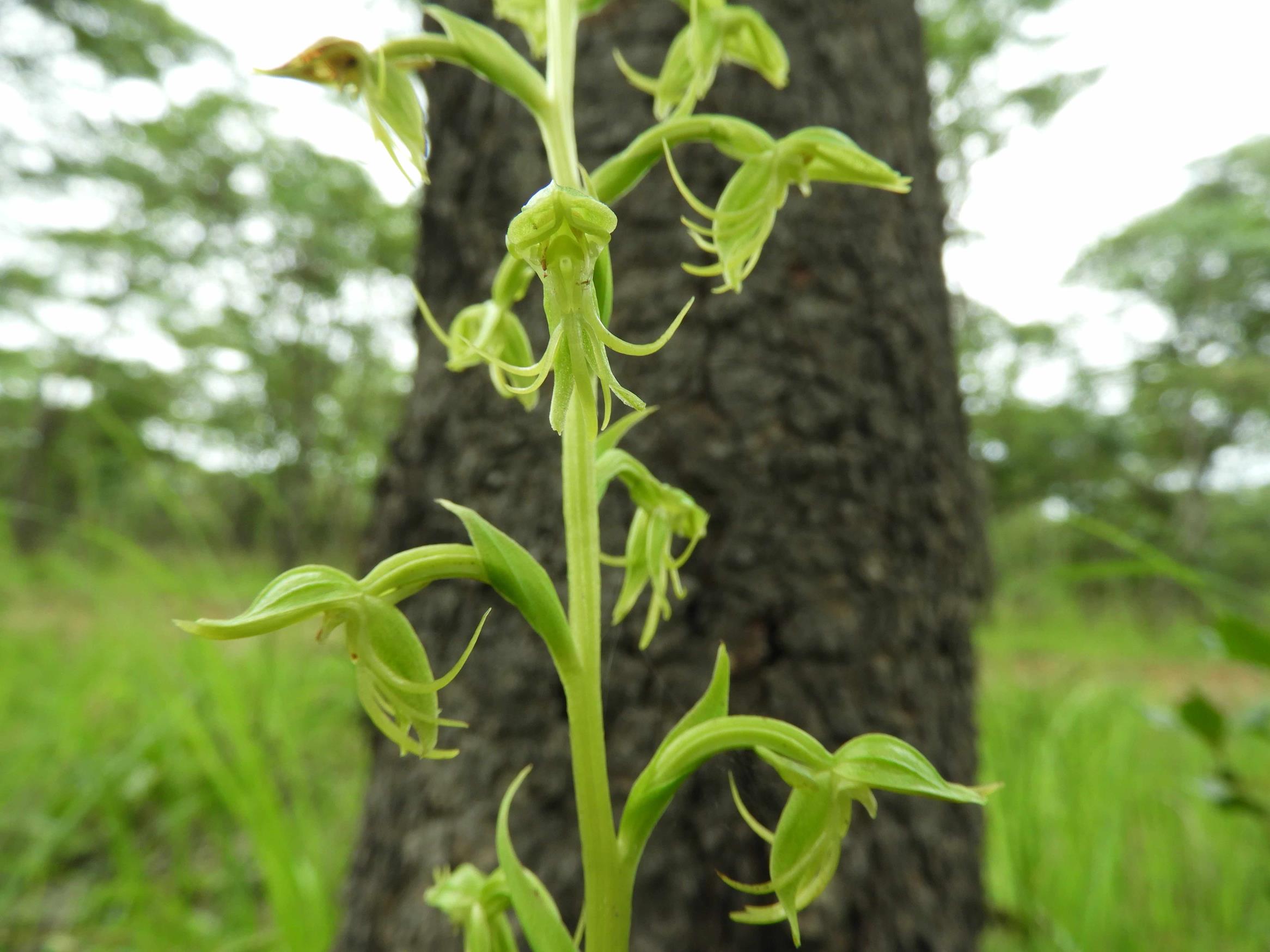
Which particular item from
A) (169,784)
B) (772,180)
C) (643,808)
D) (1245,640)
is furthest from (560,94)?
(169,784)

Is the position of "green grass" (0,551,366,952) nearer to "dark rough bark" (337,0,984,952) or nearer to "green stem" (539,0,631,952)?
"dark rough bark" (337,0,984,952)

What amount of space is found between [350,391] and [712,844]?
826cm

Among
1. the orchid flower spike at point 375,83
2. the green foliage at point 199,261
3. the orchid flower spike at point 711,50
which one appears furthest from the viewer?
the green foliage at point 199,261

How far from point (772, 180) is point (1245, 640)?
69 cm

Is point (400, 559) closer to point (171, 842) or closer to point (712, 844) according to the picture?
point (712, 844)

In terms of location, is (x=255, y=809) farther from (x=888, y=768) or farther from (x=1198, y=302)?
(x=1198, y=302)

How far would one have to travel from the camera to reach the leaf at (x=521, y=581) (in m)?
0.48

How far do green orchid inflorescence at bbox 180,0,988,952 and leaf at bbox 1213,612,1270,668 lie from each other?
1.55 feet

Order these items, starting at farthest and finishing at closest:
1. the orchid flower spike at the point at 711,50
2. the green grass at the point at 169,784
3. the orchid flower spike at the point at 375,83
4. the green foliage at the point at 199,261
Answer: the green foliage at the point at 199,261
the green grass at the point at 169,784
the orchid flower spike at the point at 711,50
the orchid flower spike at the point at 375,83

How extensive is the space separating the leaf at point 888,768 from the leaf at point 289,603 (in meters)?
0.34

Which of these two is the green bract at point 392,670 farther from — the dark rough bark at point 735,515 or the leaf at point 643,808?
the dark rough bark at point 735,515

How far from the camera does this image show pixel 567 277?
1.48ft

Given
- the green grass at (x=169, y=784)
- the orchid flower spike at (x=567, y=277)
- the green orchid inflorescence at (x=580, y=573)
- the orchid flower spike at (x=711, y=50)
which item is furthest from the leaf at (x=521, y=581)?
the green grass at (x=169, y=784)

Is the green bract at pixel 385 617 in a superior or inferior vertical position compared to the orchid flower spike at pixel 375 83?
inferior
